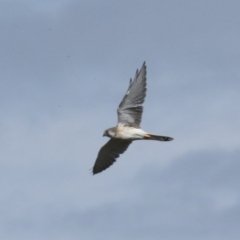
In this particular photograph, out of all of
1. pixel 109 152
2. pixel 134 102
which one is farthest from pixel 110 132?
pixel 109 152

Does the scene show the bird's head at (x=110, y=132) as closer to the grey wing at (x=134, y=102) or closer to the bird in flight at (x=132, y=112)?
the bird in flight at (x=132, y=112)

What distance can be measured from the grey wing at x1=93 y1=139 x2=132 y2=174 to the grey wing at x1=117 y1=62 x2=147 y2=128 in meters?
1.01

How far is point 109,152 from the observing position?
94.5 ft

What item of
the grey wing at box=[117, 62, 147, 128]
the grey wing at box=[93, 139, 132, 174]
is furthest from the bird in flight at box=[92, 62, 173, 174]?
the grey wing at box=[93, 139, 132, 174]

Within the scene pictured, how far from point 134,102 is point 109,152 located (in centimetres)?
219

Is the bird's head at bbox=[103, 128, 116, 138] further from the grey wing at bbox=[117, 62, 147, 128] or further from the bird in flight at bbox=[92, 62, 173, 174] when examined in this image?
the grey wing at bbox=[117, 62, 147, 128]

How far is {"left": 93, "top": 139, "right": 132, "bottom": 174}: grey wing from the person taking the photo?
28484mm

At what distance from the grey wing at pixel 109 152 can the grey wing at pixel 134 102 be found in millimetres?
1012

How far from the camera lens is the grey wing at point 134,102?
2738cm

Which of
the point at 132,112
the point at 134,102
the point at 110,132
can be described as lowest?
the point at 110,132

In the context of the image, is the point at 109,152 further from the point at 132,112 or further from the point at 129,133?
the point at 132,112

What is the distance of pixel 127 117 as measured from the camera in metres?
27.5

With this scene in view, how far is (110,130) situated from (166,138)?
69.5 inches

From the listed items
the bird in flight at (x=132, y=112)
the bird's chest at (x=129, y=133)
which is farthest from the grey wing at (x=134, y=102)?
the bird's chest at (x=129, y=133)
